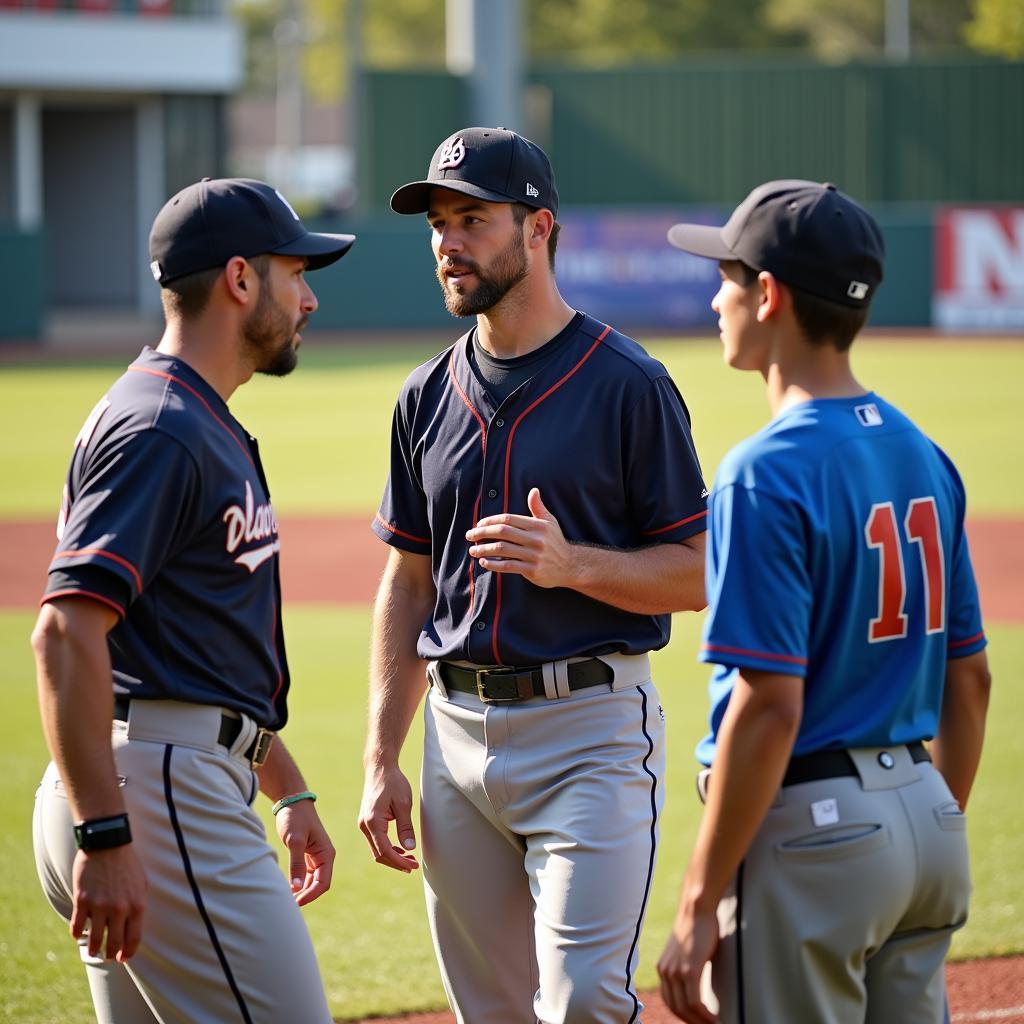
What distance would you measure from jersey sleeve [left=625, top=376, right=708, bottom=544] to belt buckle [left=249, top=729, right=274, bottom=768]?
1.02m

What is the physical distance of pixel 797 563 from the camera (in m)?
2.55

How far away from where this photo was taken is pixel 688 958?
8.28 feet

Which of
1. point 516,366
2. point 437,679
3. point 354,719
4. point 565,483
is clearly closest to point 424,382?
point 516,366

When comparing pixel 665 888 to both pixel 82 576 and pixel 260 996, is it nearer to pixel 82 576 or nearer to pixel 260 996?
pixel 260 996

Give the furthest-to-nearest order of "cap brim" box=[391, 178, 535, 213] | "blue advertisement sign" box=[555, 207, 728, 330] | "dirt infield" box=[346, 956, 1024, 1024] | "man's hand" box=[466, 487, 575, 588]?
"blue advertisement sign" box=[555, 207, 728, 330] < "dirt infield" box=[346, 956, 1024, 1024] < "cap brim" box=[391, 178, 535, 213] < "man's hand" box=[466, 487, 575, 588]

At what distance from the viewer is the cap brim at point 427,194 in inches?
140

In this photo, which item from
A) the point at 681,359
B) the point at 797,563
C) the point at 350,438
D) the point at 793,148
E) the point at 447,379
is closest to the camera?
the point at 797,563

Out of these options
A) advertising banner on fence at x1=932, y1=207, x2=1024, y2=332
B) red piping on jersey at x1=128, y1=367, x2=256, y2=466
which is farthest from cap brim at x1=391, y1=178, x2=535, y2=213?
advertising banner on fence at x1=932, y1=207, x2=1024, y2=332

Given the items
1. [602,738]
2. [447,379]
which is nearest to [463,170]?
[447,379]

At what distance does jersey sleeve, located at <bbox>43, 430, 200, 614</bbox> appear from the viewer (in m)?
2.84

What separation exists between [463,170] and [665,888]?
3.22 meters

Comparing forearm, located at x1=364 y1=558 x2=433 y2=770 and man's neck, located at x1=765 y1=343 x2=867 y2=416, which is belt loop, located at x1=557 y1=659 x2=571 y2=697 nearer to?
forearm, located at x1=364 y1=558 x2=433 y2=770

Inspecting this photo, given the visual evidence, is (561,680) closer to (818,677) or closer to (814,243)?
(818,677)

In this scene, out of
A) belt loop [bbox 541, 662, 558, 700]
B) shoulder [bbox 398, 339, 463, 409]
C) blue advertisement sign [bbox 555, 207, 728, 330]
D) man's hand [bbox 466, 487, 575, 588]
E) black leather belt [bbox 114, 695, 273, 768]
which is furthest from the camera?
blue advertisement sign [bbox 555, 207, 728, 330]
